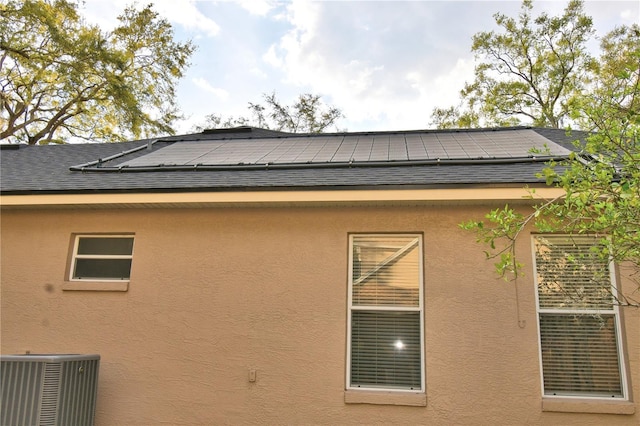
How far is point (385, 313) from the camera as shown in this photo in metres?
5.26

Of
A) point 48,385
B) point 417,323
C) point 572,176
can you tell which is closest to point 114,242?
point 48,385

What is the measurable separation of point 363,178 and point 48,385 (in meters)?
4.01

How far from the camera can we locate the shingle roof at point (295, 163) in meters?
5.46

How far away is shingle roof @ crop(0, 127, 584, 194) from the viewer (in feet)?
17.9

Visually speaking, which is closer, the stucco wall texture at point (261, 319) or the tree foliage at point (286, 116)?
the stucco wall texture at point (261, 319)

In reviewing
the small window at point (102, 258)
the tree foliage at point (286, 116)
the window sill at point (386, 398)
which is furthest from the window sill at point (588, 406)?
the tree foliage at point (286, 116)

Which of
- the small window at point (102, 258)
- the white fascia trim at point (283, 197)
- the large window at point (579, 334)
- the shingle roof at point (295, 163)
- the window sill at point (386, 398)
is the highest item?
the shingle roof at point (295, 163)

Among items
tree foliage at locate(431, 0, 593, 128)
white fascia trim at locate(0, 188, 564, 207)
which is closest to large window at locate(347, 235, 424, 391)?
white fascia trim at locate(0, 188, 564, 207)

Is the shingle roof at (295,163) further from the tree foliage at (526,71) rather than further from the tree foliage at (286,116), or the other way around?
the tree foliage at (286,116)

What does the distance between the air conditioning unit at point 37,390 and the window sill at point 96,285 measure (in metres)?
1.08

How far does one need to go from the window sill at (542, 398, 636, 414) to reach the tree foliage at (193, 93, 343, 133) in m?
21.4

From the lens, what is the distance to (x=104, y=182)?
599 cm

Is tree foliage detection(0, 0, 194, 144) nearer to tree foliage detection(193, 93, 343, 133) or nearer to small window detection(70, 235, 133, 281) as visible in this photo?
tree foliage detection(193, 93, 343, 133)

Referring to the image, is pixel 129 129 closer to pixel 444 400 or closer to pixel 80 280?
pixel 80 280
